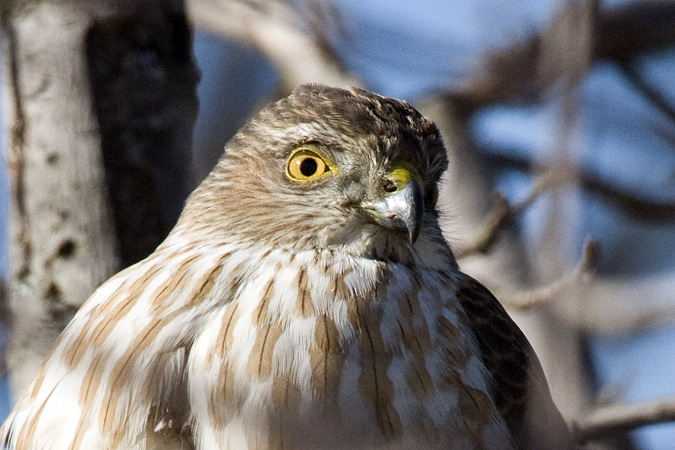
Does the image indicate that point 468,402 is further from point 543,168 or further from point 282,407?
point 543,168

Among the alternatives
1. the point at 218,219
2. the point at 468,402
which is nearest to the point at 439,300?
the point at 468,402

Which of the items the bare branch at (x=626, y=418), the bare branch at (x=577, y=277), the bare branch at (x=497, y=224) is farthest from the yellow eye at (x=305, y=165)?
the bare branch at (x=626, y=418)

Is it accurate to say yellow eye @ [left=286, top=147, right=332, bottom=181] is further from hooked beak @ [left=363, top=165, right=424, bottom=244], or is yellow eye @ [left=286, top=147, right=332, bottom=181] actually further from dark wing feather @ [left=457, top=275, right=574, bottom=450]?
dark wing feather @ [left=457, top=275, right=574, bottom=450]

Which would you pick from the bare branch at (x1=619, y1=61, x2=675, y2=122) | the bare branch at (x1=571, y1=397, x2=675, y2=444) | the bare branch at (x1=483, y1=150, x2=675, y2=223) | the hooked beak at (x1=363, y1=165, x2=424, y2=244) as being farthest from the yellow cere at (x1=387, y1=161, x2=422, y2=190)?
the bare branch at (x1=571, y1=397, x2=675, y2=444)

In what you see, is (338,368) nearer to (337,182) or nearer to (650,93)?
(337,182)

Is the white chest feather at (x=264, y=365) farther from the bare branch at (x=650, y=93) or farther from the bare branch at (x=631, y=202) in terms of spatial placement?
the bare branch at (x=650, y=93)
